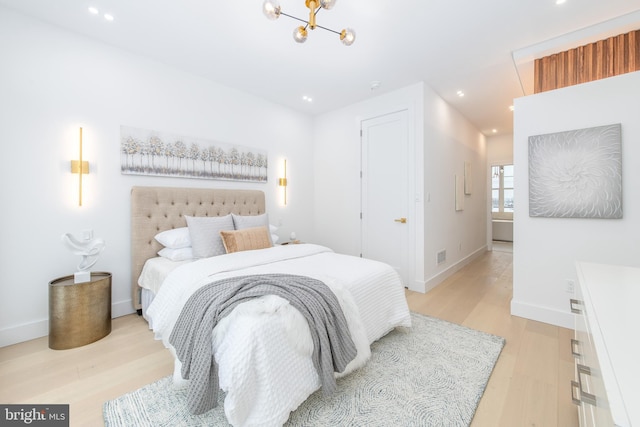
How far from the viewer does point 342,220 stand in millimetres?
4352

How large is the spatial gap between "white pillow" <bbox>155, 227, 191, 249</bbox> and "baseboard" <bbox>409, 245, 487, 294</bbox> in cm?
280

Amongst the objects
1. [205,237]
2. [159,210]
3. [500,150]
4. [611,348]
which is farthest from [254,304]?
[500,150]

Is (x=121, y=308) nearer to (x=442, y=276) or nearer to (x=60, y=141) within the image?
(x=60, y=141)

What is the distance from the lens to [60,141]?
7.83 feet

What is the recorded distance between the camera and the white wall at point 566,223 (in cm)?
219

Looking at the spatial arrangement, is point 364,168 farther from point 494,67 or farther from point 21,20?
point 21,20

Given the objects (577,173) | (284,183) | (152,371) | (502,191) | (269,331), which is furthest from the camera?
(502,191)

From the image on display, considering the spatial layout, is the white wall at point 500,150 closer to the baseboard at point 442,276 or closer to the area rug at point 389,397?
the baseboard at point 442,276

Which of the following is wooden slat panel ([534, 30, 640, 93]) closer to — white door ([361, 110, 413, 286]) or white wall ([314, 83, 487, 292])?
white wall ([314, 83, 487, 292])

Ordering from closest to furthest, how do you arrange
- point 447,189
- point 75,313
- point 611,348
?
1. point 611,348
2. point 75,313
3. point 447,189

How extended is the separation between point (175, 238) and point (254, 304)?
169 cm

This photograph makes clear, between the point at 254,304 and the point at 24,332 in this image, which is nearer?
the point at 254,304

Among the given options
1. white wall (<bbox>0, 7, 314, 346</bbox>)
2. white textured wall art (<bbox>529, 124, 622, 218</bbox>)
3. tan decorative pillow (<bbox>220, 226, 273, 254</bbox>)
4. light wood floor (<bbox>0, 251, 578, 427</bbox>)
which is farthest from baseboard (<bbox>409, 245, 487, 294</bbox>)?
white wall (<bbox>0, 7, 314, 346</bbox>)

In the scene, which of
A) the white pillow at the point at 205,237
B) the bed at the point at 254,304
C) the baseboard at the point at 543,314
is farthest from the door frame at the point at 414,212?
the white pillow at the point at 205,237
